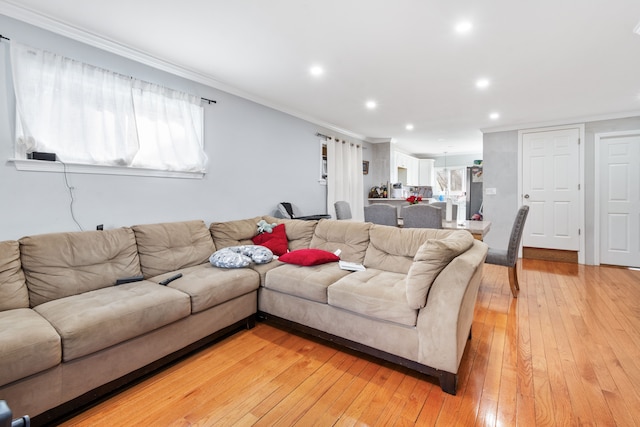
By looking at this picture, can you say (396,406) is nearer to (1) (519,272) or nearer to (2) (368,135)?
(1) (519,272)

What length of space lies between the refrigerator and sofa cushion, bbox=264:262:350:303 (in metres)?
4.95

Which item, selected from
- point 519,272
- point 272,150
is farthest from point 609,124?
point 272,150

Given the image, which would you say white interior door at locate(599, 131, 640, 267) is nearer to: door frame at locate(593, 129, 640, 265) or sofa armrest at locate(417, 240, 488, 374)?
door frame at locate(593, 129, 640, 265)

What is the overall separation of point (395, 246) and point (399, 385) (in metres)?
1.15

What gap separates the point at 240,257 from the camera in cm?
262

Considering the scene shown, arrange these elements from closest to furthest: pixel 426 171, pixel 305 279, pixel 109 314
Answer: pixel 109 314, pixel 305 279, pixel 426 171

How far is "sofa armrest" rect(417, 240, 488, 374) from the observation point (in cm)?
166

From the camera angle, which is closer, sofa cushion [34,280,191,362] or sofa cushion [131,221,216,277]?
sofa cushion [34,280,191,362]

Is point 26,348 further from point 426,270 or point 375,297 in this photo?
point 426,270

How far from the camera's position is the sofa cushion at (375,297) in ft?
6.00

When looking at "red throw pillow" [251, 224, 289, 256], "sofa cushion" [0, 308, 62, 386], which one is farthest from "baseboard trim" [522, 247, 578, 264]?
"sofa cushion" [0, 308, 62, 386]

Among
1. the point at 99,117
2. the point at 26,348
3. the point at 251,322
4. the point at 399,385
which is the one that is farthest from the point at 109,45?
the point at 399,385

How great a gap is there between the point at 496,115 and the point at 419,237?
3336 millimetres

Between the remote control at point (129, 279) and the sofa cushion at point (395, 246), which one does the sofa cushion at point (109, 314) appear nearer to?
the remote control at point (129, 279)
